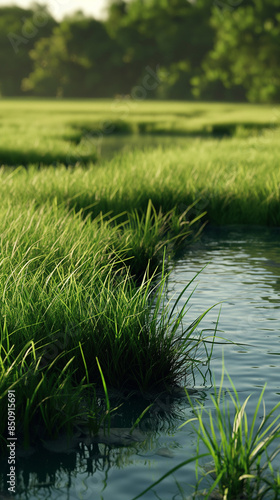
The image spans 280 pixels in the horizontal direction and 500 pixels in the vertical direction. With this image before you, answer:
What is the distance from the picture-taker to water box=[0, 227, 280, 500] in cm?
348

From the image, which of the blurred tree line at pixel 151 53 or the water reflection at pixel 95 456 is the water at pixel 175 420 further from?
the blurred tree line at pixel 151 53

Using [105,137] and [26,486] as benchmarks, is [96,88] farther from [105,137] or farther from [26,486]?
[26,486]

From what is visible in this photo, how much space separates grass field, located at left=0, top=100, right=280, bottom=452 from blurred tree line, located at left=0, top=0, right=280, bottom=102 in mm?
41951

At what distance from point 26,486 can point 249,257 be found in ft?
18.0

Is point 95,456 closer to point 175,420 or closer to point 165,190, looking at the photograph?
point 175,420

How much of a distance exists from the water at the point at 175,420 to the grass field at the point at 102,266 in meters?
0.18

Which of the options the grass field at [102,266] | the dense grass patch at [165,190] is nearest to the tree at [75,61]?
the grass field at [102,266]

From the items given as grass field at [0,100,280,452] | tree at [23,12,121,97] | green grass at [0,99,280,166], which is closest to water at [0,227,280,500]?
grass field at [0,100,280,452]

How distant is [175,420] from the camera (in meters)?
4.14

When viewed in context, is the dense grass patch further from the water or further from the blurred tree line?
the blurred tree line

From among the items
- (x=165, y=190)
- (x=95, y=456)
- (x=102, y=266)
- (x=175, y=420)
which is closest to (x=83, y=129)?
(x=165, y=190)

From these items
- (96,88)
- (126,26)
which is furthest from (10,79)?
(126,26)

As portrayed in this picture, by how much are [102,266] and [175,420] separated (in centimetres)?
213

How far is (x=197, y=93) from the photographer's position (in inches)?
2712
